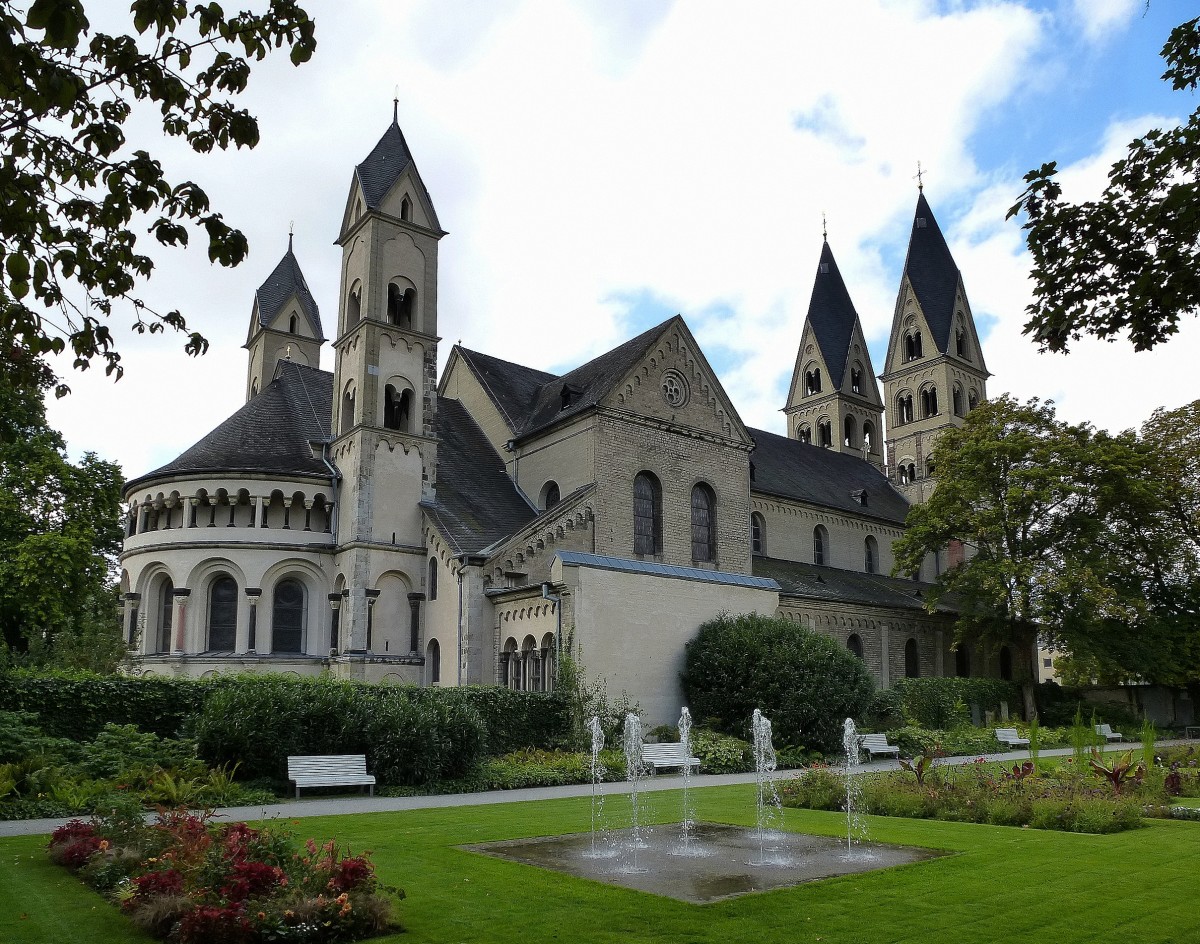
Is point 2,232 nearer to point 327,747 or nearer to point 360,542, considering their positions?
point 327,747

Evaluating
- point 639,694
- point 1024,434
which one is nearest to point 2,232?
point 639,694

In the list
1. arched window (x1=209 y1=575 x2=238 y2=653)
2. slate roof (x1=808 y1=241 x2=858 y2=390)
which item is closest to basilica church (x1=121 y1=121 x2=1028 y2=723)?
arched window (x1=209 y1=575 x2=238 y2=653)

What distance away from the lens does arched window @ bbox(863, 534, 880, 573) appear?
2073 inches

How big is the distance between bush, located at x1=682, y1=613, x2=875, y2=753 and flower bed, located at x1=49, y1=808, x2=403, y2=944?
2036cm

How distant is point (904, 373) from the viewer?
6681cm

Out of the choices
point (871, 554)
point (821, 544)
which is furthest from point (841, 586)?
point (871, 554)

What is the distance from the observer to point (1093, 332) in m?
9.91

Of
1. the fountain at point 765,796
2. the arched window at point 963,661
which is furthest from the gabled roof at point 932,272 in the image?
the fountain at point 765,796

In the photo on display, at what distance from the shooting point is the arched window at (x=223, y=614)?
3316 cm

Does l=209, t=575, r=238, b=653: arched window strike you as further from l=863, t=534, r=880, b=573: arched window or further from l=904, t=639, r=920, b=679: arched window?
l=863, t=534, r=880, b=573: arched window

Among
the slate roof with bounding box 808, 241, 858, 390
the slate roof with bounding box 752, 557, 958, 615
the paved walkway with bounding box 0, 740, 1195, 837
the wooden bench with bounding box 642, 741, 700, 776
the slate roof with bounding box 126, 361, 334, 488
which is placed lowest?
the paved walkway with bounding box 0, 740, 1195, 837

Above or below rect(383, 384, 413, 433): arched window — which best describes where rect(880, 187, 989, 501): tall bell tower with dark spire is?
above

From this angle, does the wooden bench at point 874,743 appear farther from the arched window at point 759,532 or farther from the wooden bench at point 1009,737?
A: the arched window at point 759,532

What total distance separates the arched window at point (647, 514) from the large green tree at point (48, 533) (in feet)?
58.1
